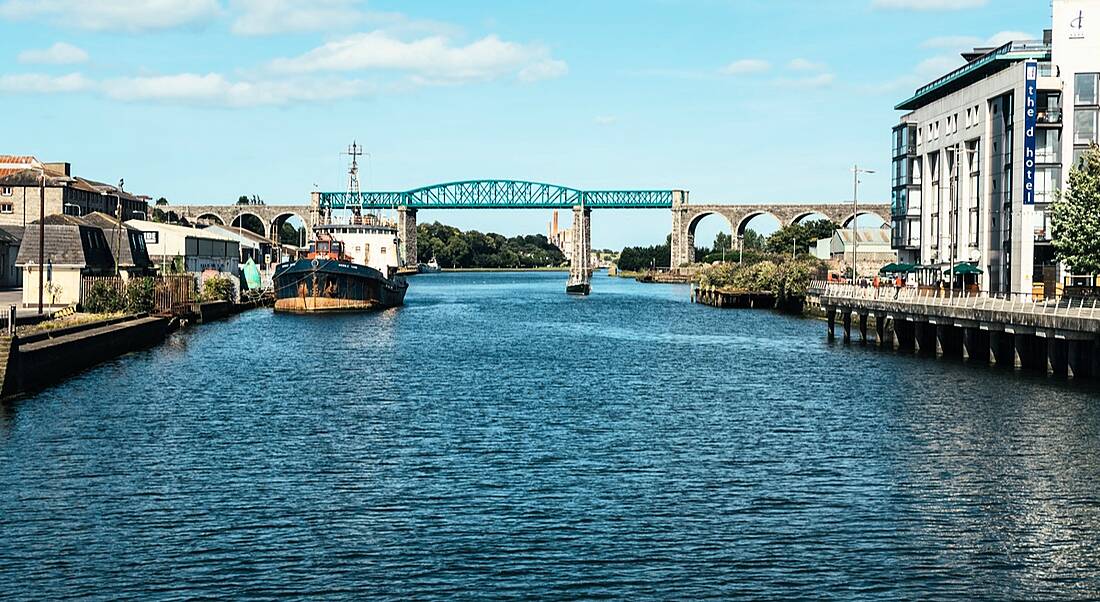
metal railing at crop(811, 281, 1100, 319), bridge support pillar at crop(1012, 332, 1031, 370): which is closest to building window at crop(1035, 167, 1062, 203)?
metal railing at crop(811, 281, 1100, 319)

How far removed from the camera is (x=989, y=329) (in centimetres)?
5828

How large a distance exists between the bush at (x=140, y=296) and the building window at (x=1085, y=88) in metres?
59.2

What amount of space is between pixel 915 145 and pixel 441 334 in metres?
46.1

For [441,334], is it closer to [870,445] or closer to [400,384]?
[400,384]

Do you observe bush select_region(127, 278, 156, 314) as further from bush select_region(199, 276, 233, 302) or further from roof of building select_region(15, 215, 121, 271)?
bush select_region(199, 276, 233, 302)

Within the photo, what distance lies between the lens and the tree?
6384 cm

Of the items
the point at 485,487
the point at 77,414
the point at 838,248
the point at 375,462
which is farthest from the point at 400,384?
the point at 838,248

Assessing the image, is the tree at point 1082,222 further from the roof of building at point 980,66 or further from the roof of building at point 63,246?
the roof of building at point 63,246

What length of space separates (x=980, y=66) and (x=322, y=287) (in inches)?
2172

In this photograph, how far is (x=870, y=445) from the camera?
117 feet

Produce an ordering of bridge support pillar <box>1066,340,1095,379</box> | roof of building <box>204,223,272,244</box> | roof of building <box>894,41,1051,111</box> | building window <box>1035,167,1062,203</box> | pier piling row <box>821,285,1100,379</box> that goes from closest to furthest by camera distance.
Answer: pier piling row <box>821,285,1100,379</box>, bridge support pillar <box>1066,340,1095,379</box>, building window <box>1035,167,1062,203</box>, roof of building <box>894,41,1051,111</box>, roof of building <box>204,223,272,244</box>

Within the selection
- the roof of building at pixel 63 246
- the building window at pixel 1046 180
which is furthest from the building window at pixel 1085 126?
the roof of building at pixel 63 246

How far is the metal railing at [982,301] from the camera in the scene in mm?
52094

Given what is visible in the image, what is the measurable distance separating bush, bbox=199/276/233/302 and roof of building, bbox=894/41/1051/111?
2320 inches
